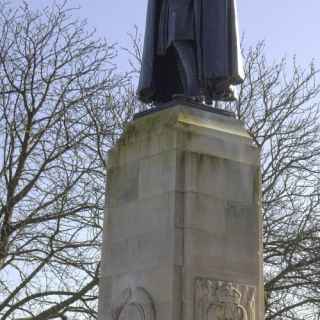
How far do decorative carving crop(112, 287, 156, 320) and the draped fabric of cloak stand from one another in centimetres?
275

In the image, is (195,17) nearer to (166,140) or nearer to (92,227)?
(166,140)

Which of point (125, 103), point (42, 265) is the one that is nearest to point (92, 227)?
point (42, 265)

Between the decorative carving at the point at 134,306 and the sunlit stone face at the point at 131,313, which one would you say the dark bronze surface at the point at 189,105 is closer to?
the decorative carving at the point at 134,306

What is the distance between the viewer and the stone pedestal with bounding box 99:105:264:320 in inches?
344

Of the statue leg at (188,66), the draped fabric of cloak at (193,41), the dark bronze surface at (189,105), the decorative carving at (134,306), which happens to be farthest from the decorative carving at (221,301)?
the draped fabric of cloak at (193,41)

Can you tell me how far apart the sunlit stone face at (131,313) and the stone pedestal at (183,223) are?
Answer: 0.04 feet

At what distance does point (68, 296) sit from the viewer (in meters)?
18.4

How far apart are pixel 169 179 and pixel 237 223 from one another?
97cm

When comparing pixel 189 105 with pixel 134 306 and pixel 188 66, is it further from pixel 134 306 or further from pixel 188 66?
pixel 134 306

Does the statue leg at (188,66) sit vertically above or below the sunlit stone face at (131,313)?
above

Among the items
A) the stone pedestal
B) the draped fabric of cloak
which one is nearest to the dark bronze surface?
the stone pedestal

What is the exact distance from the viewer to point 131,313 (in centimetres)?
893

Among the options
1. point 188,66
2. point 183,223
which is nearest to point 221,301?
point 183,223

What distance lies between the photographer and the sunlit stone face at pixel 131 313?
29.0 feet
